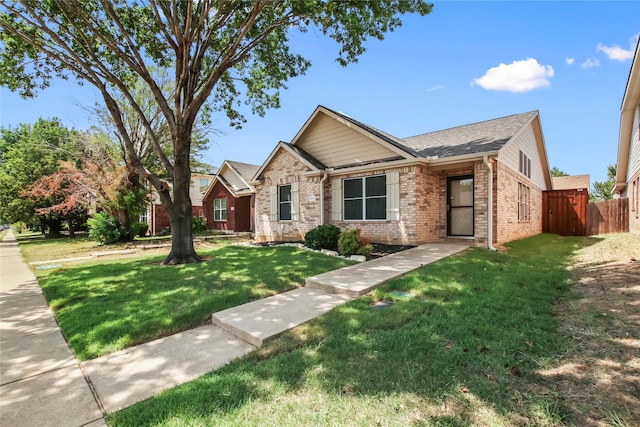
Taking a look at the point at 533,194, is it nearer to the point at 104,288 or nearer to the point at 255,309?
the point at 255,309

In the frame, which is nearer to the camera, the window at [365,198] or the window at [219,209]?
the window at [365,198]

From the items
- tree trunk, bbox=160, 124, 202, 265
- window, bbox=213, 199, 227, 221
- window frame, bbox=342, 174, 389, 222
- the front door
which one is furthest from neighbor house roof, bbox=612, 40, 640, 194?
window, bbox=213, 199, 227, 221

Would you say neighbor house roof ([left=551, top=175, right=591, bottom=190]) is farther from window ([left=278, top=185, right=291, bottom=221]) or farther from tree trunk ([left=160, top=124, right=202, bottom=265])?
tree trunk ([left=160, top=124, right=202, bottom=265])

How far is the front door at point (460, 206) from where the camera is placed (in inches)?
412

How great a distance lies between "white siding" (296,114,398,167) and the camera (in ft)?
36.7

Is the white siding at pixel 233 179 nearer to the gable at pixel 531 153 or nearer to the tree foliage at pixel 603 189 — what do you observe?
the gable at pixel 531 153

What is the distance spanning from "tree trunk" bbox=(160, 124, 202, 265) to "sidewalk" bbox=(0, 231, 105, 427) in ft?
12.2

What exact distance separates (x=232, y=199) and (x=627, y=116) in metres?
20.9

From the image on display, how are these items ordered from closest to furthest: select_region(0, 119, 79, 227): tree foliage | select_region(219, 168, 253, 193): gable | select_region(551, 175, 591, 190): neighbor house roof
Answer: select_region(0, 119, 79, 227): tree foliage < select_region(219, 168, 253, 193): gable < select_region(551, 175, 591, 190): neighbor house roof

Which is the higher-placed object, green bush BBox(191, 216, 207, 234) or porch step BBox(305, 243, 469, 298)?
green bush BBox(191, 216, 207, 234)

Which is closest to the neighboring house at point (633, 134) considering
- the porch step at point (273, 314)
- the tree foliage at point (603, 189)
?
the porch step at point (273, 314)

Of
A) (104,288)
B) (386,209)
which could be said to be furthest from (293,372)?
(386,209)

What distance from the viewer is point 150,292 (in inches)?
223

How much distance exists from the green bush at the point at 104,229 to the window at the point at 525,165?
19.3 metres
